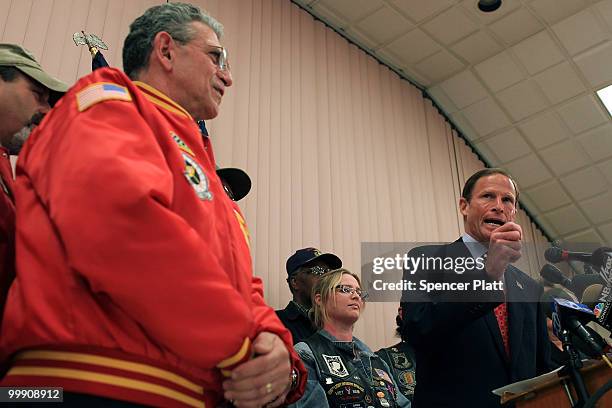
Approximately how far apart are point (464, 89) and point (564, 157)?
1.06m

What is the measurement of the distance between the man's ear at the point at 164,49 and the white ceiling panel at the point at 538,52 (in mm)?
3858

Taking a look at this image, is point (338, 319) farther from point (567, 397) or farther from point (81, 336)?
point (81, 336)

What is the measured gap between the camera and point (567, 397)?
50.3 inches

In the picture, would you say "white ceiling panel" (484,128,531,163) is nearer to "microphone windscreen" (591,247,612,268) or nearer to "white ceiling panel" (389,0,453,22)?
"white ceiling panel" (389,0,453,22)

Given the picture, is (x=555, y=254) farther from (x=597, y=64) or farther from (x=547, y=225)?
(x=547, y=225)

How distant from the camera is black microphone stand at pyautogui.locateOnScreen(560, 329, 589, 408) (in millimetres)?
1235

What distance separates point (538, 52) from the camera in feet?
14.8

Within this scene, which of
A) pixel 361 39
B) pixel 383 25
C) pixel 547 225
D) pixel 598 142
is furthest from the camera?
pixel 547 225

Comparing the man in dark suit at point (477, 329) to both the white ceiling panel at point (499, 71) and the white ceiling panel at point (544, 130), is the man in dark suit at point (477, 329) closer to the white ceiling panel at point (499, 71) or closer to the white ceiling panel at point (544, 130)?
the white ceiling panel at point (499, 71)

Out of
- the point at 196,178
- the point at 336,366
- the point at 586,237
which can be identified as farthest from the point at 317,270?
the point at 586,237

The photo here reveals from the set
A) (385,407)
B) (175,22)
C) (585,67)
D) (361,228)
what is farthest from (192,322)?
(585,67)

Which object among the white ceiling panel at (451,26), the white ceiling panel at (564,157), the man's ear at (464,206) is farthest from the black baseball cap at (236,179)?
the white ceiling panel at (564,157)

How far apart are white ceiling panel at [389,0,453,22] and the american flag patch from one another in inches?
144

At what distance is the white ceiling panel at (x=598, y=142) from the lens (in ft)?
15.9
